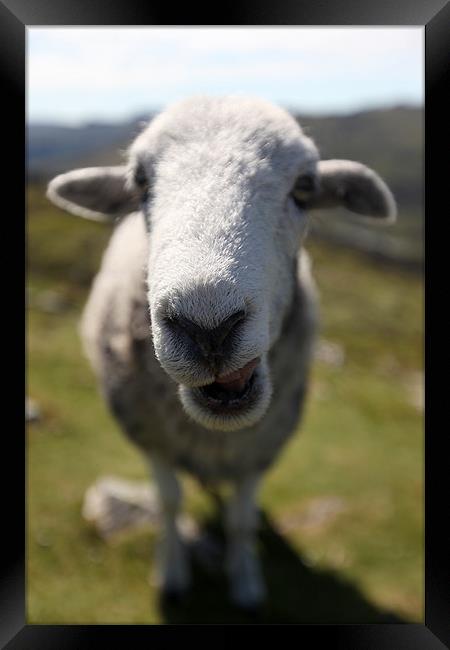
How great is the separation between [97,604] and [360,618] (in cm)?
211

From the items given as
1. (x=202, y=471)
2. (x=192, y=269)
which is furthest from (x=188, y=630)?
(x=192, y=269)

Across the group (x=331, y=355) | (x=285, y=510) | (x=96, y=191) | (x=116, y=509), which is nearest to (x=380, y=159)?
(x=331, y=355)

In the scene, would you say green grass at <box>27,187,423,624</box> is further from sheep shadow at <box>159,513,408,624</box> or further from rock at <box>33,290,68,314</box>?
rock at <box>33,290,68,314</box>

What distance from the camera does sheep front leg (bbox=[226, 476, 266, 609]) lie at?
416cm

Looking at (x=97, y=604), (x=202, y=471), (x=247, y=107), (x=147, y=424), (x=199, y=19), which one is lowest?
(x=97, y=604)

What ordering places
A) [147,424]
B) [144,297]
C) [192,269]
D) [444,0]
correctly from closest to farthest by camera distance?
[192,269], [444,0], [144,297], [147,424]

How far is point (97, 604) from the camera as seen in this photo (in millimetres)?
3990

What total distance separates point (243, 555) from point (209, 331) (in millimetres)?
3038

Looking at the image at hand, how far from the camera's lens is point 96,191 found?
10.5 ft

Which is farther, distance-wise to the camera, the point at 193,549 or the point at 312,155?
the point at 193,549

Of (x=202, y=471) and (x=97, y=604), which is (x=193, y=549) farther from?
(x=202, y=471)

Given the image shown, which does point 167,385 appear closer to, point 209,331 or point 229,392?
point 229,392

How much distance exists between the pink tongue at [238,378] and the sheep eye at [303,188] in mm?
945

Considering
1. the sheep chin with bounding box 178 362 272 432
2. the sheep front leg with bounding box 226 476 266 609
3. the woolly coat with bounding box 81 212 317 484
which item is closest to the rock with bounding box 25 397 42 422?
the woolly coat with bounding box 81 212 317 484
